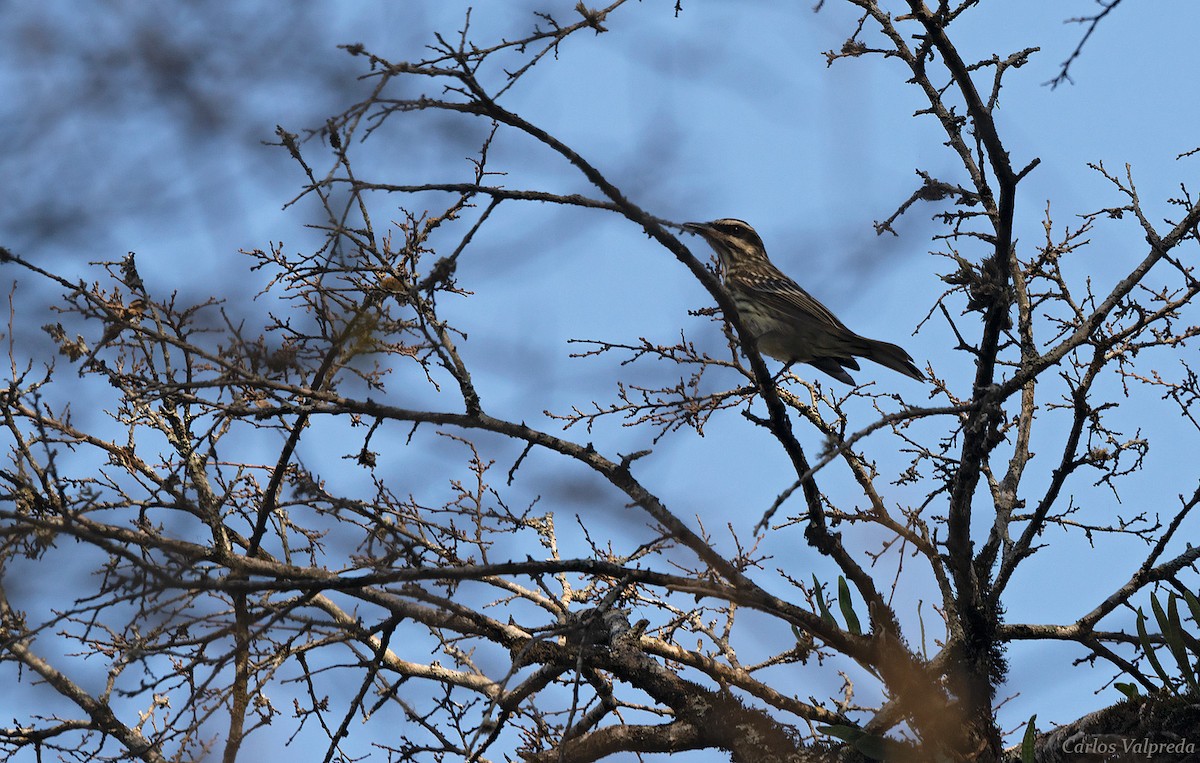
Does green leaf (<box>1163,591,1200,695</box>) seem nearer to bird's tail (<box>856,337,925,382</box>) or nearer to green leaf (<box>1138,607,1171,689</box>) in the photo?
green leaf (<box>1138,607,1171,689</box>)

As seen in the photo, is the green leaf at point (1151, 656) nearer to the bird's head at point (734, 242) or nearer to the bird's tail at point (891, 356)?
the bird's tail at point (891, 356)

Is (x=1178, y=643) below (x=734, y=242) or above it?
below

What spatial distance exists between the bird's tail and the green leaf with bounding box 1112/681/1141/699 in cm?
223

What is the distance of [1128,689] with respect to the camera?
6.83m

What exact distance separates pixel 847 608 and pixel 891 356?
2.01m

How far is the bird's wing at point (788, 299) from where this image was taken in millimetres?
8734

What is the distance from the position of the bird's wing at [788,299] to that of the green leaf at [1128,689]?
9.90 feet

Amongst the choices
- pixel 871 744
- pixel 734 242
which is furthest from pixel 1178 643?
pixel 734 242

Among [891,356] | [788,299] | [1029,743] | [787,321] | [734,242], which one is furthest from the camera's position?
[734,242]

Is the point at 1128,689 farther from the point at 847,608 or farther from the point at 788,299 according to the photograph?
the point at 788,299

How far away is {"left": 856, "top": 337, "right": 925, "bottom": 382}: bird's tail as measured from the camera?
777 centimetres

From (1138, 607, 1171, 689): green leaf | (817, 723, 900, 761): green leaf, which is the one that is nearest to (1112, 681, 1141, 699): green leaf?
(1138, 607, 1171, 689): green leaf

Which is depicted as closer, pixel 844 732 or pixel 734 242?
pixel 844 732

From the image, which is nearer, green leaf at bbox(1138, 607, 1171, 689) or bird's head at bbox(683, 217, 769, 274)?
green leaf at bbox(1138, 607, 1171, 689)
